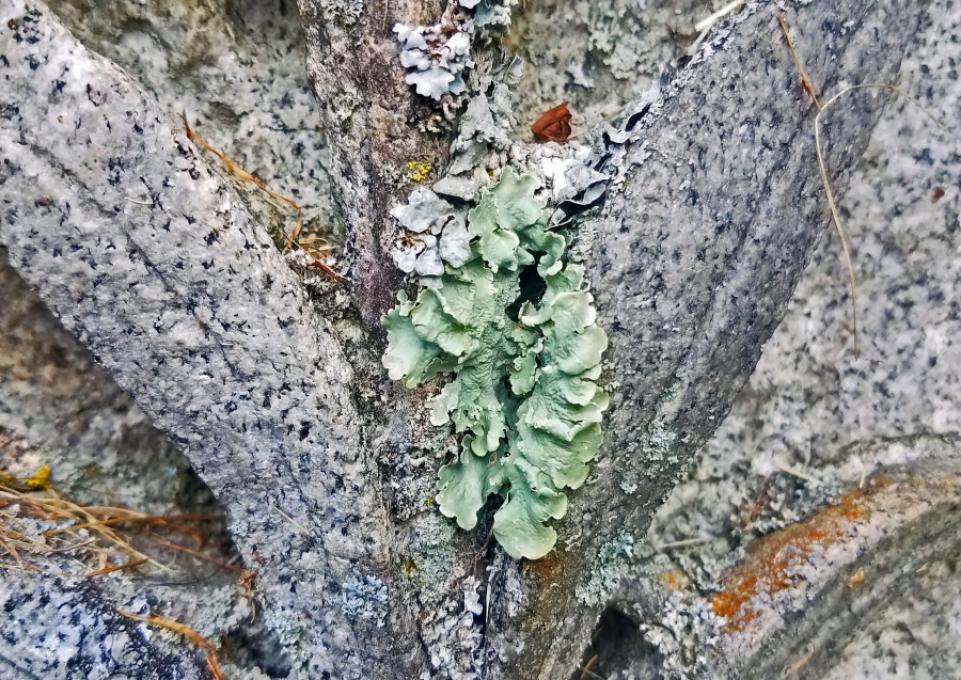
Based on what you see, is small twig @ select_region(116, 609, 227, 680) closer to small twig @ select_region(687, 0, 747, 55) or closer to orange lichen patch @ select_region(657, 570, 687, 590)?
orange lichen patch @ select_region(657, 570, 687, 590)

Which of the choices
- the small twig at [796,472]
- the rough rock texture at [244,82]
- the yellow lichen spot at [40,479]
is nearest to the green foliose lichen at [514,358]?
the rough rock texture at [244,82]

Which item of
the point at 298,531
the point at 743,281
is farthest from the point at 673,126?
the point at 298,531

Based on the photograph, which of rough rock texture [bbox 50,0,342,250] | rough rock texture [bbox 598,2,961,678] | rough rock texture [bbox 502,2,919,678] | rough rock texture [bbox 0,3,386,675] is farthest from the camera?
rough rock texture [bbox 598,2,961,678]

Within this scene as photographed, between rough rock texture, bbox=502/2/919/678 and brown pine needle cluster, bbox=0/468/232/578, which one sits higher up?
rough rock texture, bbox=502/2/919/678

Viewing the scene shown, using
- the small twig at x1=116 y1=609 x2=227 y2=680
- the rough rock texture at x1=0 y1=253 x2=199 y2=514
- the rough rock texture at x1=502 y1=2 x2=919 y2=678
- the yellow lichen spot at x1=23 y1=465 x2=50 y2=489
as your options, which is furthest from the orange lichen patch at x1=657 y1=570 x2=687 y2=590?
the yellow lichen spot at x1=23 y1=465 x2=50 y2=489

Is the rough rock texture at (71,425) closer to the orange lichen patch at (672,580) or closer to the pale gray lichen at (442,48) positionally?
the pale gray lichen at (442,48)

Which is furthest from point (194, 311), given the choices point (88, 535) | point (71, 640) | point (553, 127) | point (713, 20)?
point (713, 20)
